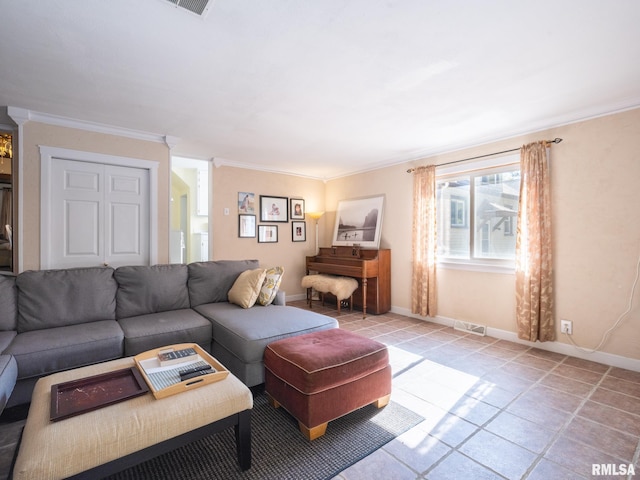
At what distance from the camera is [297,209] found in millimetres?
5688

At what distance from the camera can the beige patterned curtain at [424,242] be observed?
4.18m

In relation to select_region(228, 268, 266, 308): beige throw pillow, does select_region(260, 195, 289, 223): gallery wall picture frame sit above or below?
above

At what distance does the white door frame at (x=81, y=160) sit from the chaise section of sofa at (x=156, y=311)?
0.77 m

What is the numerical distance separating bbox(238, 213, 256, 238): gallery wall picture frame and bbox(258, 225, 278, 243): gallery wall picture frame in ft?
0.42

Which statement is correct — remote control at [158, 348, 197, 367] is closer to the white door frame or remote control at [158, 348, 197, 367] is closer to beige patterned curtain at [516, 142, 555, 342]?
the white door frame

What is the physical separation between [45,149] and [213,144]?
171 cm

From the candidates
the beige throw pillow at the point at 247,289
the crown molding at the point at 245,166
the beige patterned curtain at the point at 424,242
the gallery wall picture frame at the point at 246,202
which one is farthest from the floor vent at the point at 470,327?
the crown molding at the point at 245,166

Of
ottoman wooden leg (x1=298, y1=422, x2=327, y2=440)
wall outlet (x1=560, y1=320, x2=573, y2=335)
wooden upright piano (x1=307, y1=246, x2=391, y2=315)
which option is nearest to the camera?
ottoman wooden leg (x1=298, y1=422, x2=327, y2=440)

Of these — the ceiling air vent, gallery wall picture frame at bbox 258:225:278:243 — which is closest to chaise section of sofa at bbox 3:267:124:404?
the ceiling air vent

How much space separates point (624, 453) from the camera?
170cm

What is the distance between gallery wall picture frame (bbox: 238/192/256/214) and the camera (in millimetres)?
5004

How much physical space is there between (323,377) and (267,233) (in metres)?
3.75

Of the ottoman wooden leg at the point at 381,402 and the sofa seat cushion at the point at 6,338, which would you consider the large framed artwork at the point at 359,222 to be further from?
the sofa seat cushion at the point at 6,338

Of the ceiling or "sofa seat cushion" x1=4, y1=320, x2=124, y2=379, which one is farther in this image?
"sofa seat cushion" x1=4, y1=320, x2=124, y2=379
